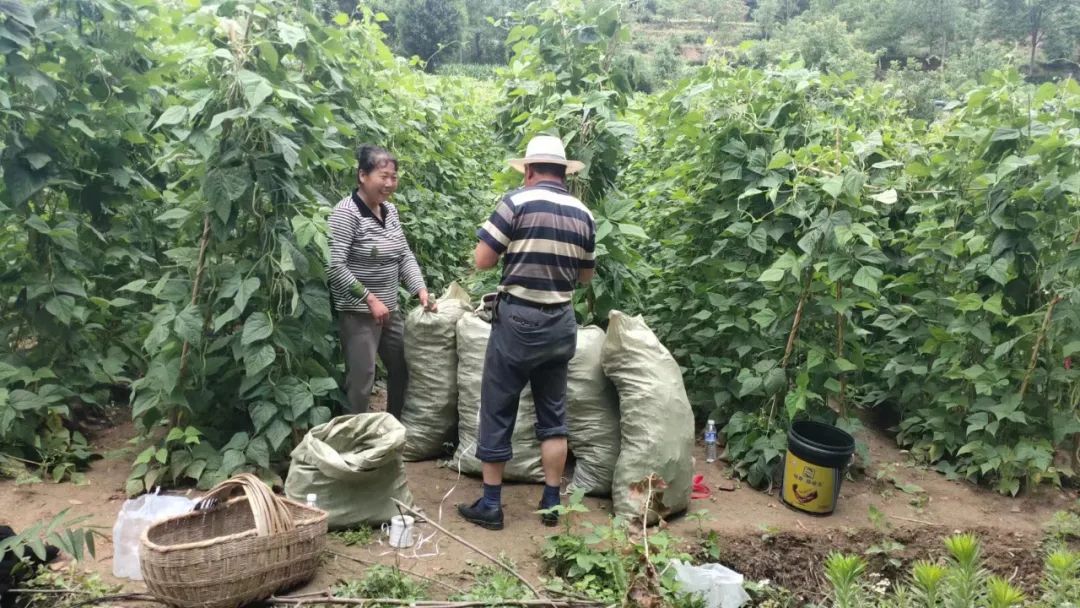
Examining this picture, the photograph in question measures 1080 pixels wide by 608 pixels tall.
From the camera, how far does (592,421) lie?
3.70m

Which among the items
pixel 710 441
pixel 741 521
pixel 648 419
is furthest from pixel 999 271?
pixel 648 419

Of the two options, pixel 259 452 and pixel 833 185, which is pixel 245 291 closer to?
pixel 259 452

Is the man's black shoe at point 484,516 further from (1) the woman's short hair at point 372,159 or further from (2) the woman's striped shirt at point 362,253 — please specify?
(1) the woman's short hair at point 372,159

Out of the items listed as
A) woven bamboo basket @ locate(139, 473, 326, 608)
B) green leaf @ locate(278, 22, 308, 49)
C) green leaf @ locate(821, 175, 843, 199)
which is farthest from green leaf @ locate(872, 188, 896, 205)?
woven bamboo basket @ locate(139, 473, 326, 608)

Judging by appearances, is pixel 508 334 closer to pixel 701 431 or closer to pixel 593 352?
pixel 593 352

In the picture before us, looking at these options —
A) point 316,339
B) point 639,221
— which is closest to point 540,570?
point 316,339

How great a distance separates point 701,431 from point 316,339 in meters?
2.49

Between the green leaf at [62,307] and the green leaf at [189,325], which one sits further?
the green leaf at [62,307]

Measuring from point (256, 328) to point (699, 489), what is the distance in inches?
93.8

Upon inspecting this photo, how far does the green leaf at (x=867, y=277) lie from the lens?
142 inches

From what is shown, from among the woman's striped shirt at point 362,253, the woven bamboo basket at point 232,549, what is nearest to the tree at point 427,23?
the woman's striped shirt at point 362,253

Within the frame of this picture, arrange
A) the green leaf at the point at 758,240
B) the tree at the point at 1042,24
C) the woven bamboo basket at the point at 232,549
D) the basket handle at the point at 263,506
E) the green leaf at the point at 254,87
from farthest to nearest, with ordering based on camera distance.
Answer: the tree at the point at 1042,24 < the green leaf at the point at 758,240 < the green leaf at the point at 254,87 < the basket handle at the point at 263,506 < the woven bamboo basket at the point at 232,549

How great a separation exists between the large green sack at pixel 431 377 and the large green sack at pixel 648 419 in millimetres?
896

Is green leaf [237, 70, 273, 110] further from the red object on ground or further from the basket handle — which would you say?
the red object on ground
